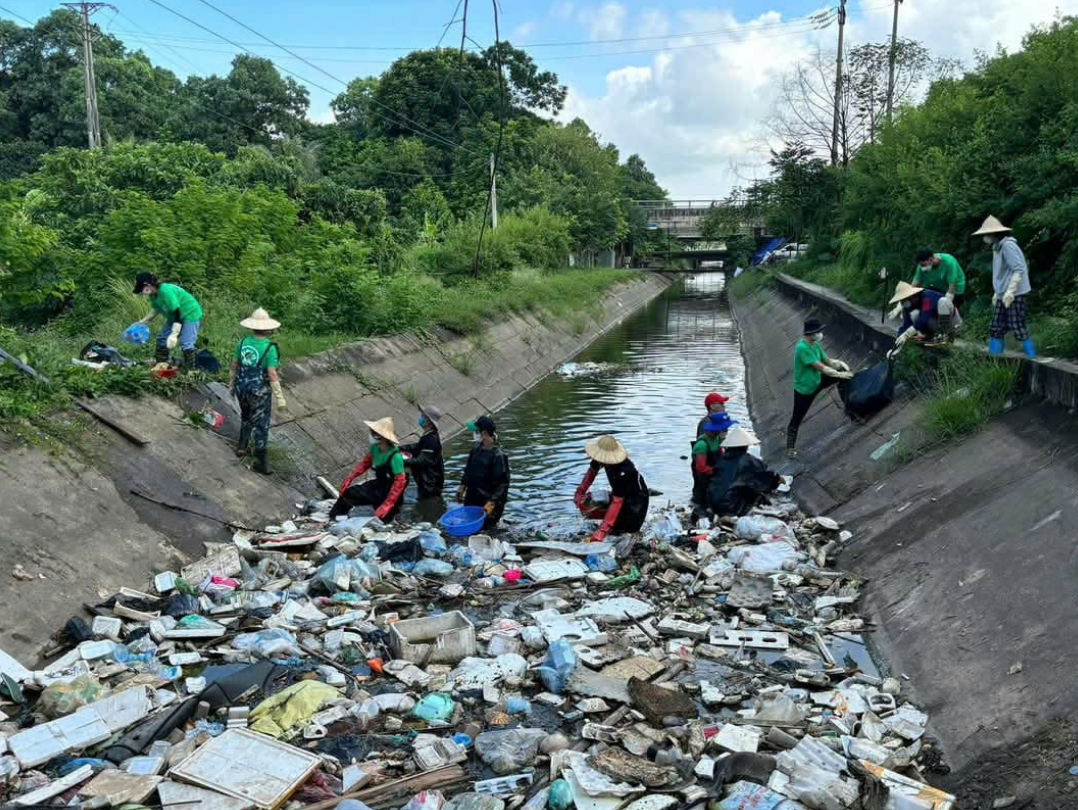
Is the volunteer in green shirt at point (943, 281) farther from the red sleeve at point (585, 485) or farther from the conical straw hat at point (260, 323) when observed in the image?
the conical straw hat at point (260, 323)

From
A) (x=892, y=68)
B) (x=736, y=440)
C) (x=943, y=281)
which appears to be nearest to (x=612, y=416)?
(x=943, y=281)

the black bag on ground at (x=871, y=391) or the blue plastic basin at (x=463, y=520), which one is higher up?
the black bag on ground at (x=871, y=391)

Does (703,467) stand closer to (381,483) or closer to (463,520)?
(463,520)

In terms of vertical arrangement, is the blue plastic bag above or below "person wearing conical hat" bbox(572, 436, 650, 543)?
above

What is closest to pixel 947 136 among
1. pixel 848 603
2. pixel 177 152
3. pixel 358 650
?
pixel 848 603

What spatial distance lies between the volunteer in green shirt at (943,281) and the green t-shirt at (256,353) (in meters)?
8.56

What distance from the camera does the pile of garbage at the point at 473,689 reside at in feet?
16.7

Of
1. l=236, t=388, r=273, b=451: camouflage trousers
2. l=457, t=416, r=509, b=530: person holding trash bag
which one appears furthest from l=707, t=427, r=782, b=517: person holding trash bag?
l=236, t=388, r=273, b=451: camouflage trousers

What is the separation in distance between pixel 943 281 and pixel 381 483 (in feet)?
26.2

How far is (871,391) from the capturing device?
12.6m

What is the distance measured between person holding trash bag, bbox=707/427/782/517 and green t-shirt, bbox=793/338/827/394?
216 cm

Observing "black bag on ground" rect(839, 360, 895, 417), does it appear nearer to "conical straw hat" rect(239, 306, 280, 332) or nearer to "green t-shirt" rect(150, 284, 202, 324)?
"conical straw hat" rect(239, 306, 280, 332)

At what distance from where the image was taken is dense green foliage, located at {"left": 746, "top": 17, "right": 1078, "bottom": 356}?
1325cm

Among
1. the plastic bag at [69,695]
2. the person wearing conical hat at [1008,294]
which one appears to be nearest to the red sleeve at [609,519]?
the person wearing conical hat at [1008,294]
